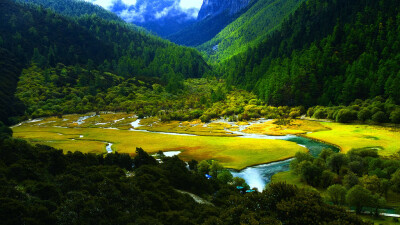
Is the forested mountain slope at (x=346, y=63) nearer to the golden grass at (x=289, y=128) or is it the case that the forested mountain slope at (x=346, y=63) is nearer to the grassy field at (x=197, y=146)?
the golden grass at (x=289, y=128)

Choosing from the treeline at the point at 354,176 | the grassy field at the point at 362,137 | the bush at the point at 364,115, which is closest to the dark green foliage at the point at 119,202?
the treeline at the point at 354,176

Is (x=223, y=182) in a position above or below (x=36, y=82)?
below

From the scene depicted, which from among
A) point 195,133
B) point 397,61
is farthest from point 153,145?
point 397,61

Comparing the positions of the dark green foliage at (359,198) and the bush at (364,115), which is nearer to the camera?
the dark green foliage at (359,198)

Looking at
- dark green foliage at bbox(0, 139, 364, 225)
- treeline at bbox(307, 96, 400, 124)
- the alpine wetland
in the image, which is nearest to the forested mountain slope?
the alpine wetland

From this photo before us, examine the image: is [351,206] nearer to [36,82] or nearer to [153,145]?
[153,145]

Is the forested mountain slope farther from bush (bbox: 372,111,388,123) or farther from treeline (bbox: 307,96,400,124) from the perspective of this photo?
bush (bbox: 372,111,388,123)

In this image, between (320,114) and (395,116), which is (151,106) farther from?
(395,116)
